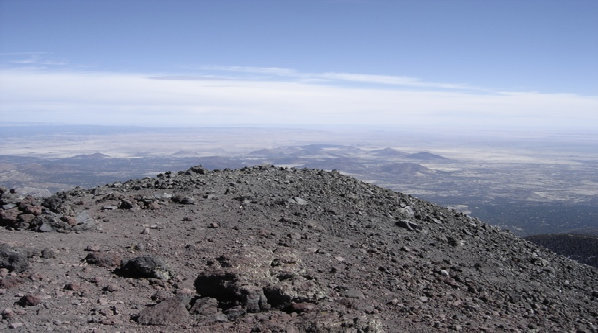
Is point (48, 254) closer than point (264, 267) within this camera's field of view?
No

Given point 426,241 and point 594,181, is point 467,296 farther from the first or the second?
point 594,181

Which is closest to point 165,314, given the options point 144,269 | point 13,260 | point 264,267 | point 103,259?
point 144,269

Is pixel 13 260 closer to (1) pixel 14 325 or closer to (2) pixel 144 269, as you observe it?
(1) pixel 14 325

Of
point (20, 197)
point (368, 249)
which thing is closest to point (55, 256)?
point (20, 197)

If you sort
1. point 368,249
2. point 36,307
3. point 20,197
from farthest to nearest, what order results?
point 20,197 < point 368,249 < point 36,307

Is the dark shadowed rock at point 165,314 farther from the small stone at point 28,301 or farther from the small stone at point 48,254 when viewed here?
the small stone at point 48,254
